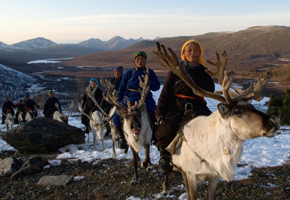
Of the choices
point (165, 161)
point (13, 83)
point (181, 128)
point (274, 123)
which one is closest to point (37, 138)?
point (165, 161)

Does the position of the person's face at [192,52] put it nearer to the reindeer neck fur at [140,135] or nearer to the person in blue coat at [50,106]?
the reindeer neck fur at [140,135]

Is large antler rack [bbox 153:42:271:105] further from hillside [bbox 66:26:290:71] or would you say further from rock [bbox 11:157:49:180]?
hillside [bbox 66:26:290:71]

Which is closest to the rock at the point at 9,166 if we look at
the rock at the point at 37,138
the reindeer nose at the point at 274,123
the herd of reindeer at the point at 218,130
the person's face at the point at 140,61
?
the rock at the point at 37,138

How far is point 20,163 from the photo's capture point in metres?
6.29

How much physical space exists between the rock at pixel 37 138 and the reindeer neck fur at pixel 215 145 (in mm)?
6619

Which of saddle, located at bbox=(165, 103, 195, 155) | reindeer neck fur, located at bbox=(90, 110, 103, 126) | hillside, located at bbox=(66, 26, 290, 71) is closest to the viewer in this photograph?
saddle, located at bbox=(165, 103, 195, 155)

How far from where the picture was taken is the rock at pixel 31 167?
5.70 metres

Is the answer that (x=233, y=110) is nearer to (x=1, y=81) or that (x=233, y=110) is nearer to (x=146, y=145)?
(x=146, y=145)

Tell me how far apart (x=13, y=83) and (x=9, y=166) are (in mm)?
48264

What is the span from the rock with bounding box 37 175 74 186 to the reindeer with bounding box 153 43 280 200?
113 inches

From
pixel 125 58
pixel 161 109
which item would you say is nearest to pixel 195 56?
pixel 161 109

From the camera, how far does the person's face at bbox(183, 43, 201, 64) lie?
3.53 metres

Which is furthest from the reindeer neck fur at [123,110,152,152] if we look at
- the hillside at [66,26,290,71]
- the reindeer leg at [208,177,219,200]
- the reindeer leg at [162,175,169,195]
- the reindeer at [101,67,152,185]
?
the hillside at [66,26,290,71]

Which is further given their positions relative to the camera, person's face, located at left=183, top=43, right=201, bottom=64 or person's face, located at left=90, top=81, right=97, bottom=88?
person's face, located at left=90, top=81, right=97, bottom=88
